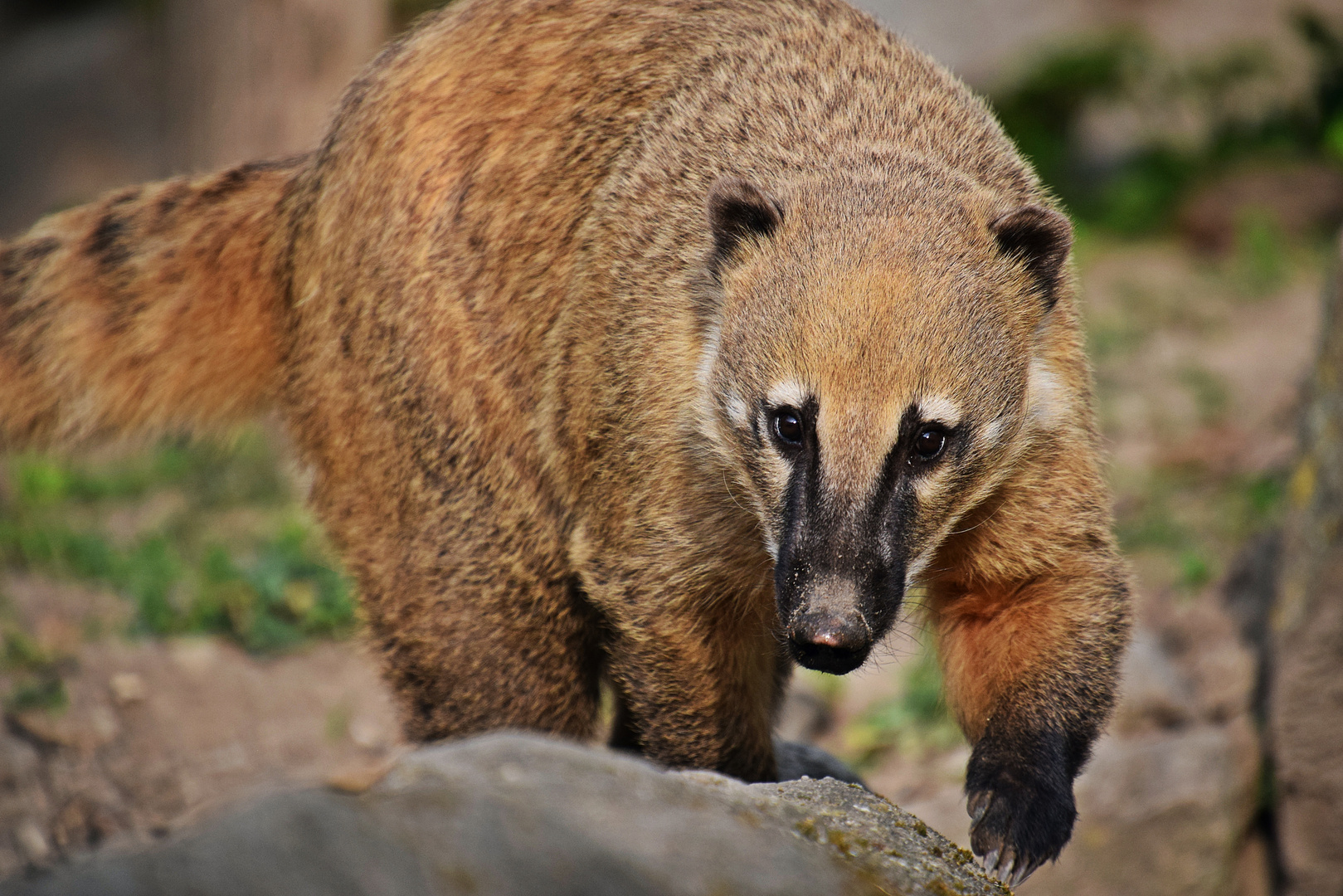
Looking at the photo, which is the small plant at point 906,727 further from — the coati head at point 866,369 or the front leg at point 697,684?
the coati head at point 866,369

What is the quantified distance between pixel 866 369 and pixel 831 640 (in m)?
0.74

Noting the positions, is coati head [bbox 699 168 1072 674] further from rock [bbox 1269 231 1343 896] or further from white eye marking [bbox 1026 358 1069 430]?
rock [bbox 1269 231 1343 896]

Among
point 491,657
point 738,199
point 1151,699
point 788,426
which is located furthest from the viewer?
point 1151,699

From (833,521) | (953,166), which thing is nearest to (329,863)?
(833,521)

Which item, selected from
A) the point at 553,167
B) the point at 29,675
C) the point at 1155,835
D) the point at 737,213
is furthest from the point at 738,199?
the point at 29,675

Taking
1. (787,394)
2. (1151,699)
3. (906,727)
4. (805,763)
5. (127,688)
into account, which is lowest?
(906,727)

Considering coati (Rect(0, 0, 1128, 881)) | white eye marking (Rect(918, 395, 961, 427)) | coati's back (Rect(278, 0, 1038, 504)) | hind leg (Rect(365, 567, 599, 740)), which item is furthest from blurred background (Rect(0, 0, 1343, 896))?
white eye marking (Rect(918, 395, 961, 427))

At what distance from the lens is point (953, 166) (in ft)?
13.7

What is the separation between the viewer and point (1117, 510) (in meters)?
9.07

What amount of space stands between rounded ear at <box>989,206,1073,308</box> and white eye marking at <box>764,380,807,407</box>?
2.54 ft

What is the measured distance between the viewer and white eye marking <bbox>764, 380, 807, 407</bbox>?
A: 11.7 feet

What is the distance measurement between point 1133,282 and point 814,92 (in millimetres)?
9109

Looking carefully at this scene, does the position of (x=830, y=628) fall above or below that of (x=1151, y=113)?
above

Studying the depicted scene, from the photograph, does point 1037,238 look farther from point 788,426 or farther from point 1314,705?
point 1314,705
